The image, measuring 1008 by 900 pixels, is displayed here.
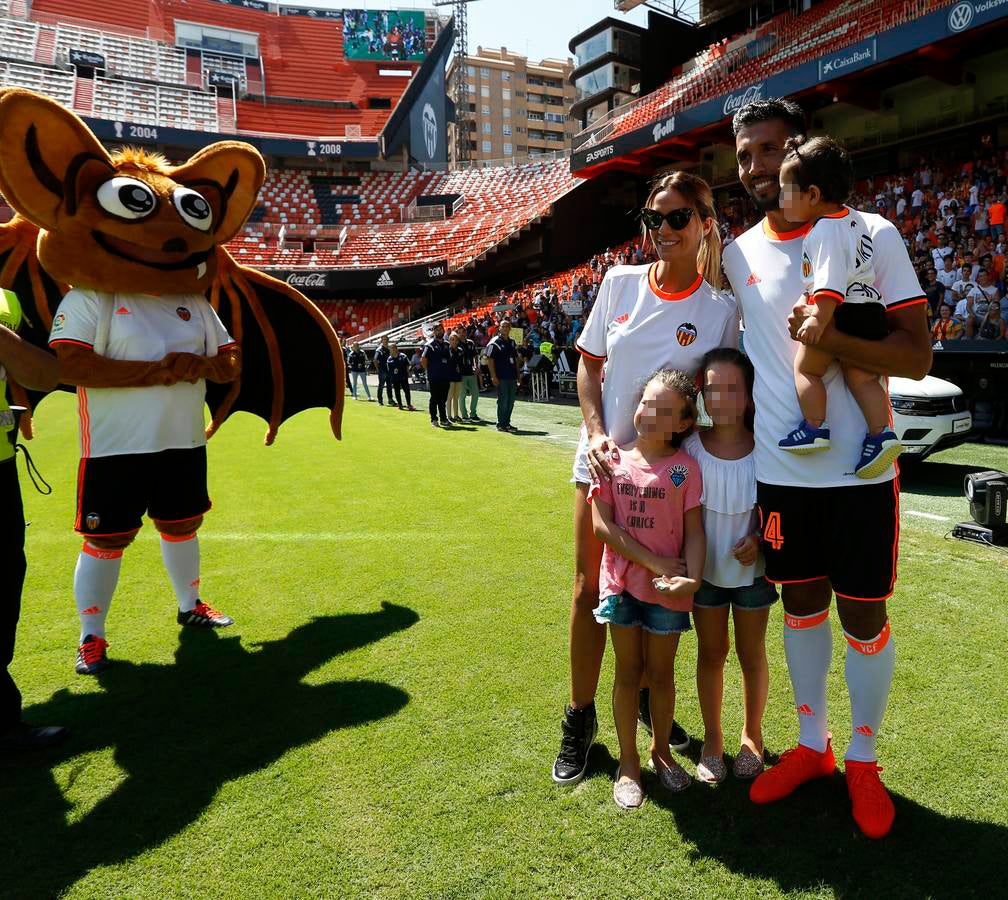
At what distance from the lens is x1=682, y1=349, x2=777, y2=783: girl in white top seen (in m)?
2.26

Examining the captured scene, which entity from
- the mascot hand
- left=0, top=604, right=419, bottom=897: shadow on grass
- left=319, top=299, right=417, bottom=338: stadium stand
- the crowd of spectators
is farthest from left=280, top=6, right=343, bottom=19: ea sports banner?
left=0, top=604, right=419, bottom=897: shadow on grass

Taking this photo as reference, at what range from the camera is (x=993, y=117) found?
A: 664 inches

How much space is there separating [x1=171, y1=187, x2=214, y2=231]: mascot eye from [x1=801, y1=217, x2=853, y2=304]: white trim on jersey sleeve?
9.42 ft

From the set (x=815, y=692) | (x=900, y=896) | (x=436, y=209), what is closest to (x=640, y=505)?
(x=815, y=692)

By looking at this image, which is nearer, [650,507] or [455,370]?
[650,507]

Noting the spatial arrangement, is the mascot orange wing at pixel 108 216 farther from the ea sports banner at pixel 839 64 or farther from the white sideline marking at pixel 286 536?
the ea sports banner at pixel 839 64

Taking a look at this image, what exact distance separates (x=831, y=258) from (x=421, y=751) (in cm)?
209

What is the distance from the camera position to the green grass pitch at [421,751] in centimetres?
201

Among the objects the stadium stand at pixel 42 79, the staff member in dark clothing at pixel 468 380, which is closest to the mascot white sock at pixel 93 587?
the staff member in dark clothing at pixel 468 380

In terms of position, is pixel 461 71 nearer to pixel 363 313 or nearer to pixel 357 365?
pixel 363 313

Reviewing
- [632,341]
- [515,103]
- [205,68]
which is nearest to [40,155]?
[632,341]

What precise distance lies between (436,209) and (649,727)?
3850 cm

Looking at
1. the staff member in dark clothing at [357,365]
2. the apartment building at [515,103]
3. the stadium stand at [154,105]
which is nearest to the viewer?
the staff member in dark clothing at [357,365]

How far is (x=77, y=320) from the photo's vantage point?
3217mm
